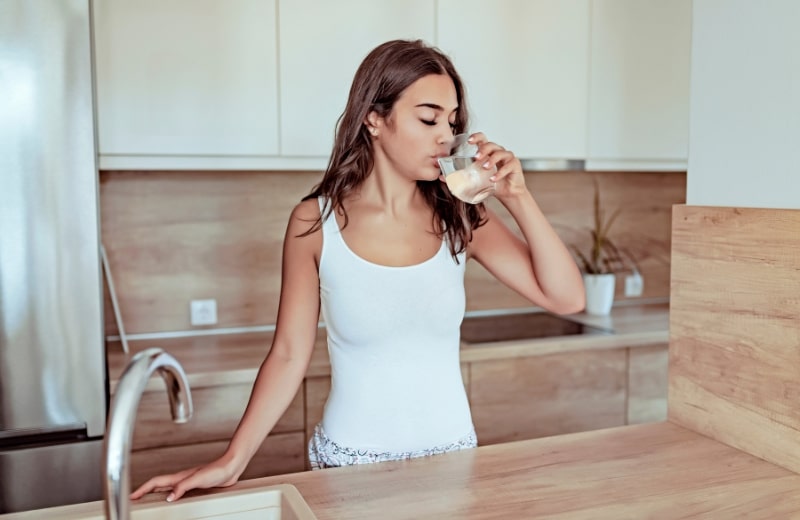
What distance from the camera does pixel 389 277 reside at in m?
1.50

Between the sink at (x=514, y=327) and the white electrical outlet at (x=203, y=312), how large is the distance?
2.94ft

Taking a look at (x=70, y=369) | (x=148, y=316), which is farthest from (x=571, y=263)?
(x=148, y=316)

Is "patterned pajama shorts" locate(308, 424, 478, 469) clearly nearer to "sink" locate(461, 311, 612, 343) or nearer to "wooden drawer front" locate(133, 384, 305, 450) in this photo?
"wooden drawer front" locate(133, 384, 305, 450)

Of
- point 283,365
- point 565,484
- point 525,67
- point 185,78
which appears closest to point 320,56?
point 185,78

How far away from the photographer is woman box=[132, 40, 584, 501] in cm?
146

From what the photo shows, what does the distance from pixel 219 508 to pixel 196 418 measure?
1.12 metres

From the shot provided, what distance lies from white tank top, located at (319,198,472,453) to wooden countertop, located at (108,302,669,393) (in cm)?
75

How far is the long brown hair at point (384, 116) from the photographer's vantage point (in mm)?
1474

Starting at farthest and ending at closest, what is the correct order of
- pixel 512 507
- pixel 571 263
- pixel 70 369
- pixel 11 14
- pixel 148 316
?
pixel 148 316 < pixel 70 369 < pixel 11 14 < pixel 571 263 < pixel 512 507

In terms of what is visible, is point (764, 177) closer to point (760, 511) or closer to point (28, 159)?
point (760, 511)

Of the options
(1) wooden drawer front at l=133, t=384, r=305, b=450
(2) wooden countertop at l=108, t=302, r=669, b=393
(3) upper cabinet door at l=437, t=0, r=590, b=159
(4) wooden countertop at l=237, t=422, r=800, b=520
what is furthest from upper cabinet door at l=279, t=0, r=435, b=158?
(4) wooden countertop at l=237, t=422, r=800, b=520

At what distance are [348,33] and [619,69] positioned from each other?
3.26 feet

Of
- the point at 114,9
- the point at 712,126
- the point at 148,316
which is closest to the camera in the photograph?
the point at 712,126

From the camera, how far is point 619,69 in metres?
2.77
